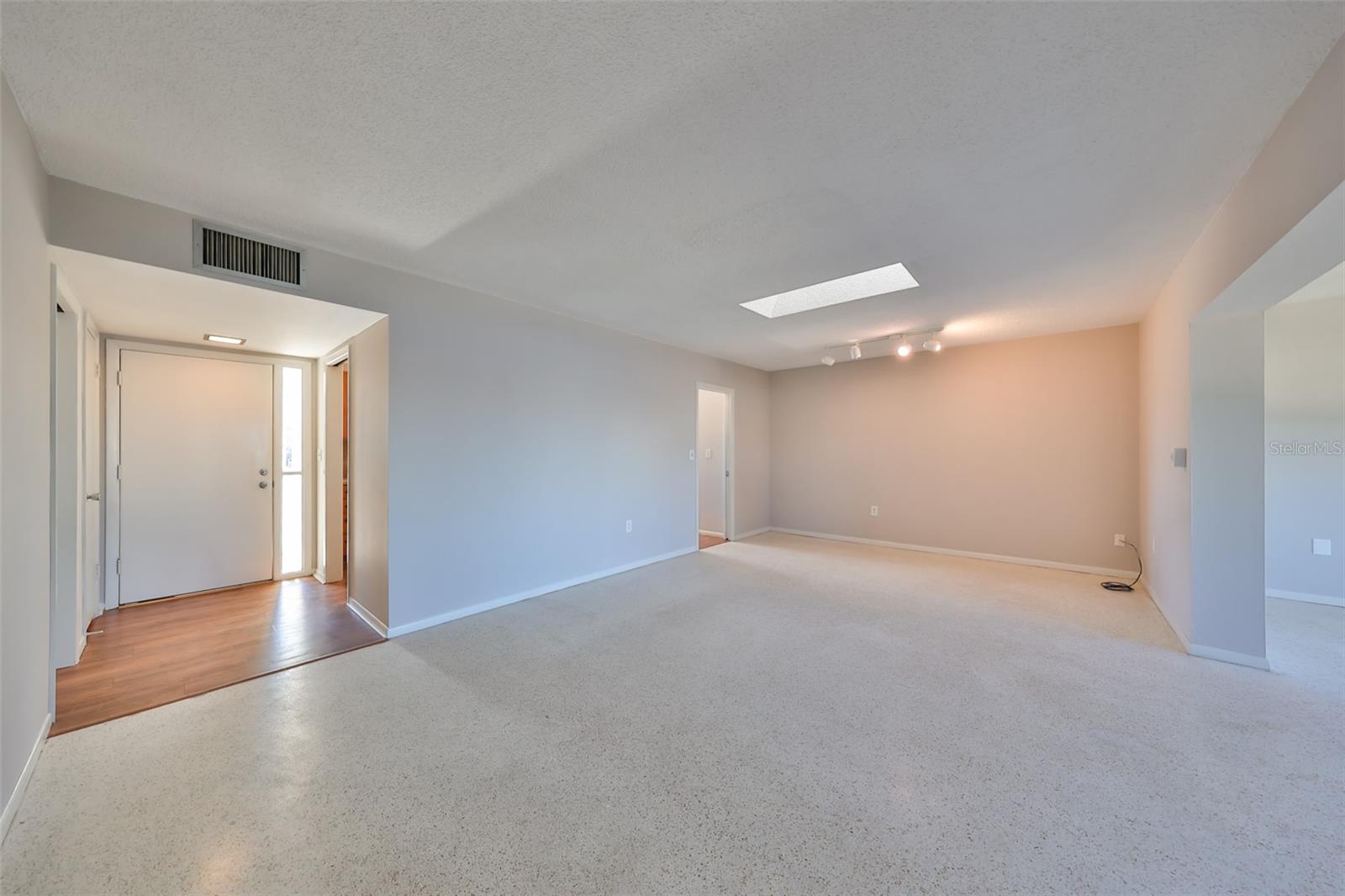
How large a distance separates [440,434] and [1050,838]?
3745 millimetres

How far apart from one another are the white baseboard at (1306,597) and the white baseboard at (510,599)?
530cm

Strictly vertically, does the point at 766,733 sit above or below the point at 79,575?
below

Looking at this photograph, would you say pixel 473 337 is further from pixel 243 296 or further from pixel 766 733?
pixel 766 733

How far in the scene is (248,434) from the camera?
4.31 metres

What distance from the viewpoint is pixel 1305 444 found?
3.79m

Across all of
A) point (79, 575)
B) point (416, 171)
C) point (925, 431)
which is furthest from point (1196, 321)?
point (79, 575)

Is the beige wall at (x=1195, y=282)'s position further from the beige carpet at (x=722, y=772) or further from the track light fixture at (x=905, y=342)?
the track light fixture at (x=905, y=342)

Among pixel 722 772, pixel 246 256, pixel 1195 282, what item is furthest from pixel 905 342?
pixel 246 256

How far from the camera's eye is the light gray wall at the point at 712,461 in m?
6.94

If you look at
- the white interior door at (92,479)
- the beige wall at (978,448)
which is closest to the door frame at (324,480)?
the white interior door at (92,479)

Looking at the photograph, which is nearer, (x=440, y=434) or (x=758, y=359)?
(x=440, y=434)

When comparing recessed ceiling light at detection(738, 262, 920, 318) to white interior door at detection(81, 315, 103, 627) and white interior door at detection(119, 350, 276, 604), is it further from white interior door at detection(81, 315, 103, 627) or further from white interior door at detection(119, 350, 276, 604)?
white interior door at detection(81, 315, 103, 627)

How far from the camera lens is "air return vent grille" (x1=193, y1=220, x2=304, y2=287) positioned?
8.07 feet

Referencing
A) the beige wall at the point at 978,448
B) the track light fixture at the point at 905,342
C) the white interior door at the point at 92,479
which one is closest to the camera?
the white interior door at the point at 92,479
